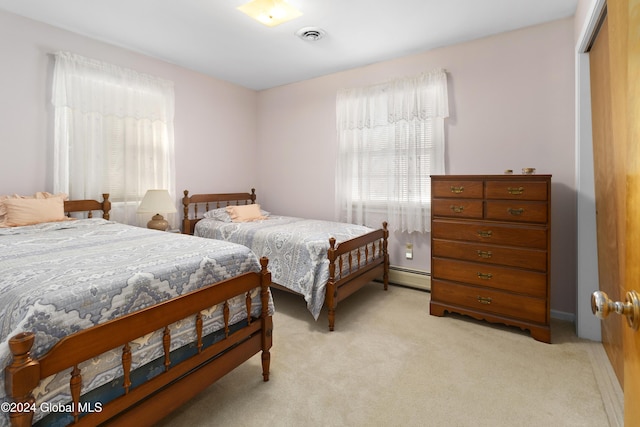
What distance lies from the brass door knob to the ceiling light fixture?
9.11ft

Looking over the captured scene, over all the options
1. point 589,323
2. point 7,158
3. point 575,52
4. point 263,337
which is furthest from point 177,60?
point 589,323

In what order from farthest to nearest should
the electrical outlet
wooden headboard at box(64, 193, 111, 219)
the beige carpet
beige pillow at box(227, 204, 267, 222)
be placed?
beige pillow at box(227, 204, 267, 222), the electrical outlet, wooden headboard at box(64, 193, 111, 219), the beige carpet

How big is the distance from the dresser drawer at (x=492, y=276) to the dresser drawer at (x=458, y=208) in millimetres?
407

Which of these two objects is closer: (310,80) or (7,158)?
(7,158)

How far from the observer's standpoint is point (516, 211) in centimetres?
247

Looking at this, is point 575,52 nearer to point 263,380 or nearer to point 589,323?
point 589,323

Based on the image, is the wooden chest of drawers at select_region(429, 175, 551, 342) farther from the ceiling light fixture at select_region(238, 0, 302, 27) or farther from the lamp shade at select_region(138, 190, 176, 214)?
the lamp shade at select_region(138, 190, 176, 214)

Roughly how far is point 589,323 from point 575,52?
221 cm

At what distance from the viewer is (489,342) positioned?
7.88 feet

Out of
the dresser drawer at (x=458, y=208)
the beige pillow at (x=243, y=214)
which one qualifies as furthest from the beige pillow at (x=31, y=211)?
the dresser drawer at (x=458, y=208)

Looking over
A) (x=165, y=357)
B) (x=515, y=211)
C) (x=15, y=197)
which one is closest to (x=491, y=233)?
(x=515, y=211)

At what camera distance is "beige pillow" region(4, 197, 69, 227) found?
8.20 ft

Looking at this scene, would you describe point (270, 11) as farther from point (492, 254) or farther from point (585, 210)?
point (585, 210)

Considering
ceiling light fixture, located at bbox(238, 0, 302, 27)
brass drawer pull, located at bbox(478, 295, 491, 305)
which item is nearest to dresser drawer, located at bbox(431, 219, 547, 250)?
brass drawer pull, located at bbox(478, 295, 491, 305)
